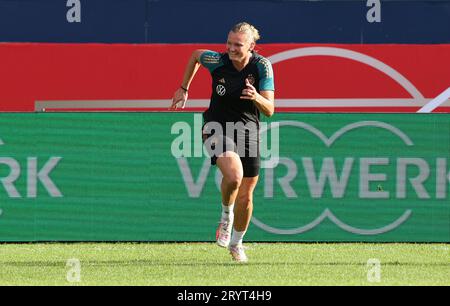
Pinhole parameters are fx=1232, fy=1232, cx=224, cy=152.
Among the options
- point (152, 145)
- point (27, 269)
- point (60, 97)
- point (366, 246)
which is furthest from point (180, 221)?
point (60, 97)

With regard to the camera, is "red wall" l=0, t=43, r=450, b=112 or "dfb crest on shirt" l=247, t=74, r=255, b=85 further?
"red wall" l=0, t=43, r=450, b=112

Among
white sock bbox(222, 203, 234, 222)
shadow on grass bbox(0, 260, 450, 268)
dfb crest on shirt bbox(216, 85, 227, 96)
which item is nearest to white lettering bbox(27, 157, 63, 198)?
shadow on grass bbox(0, 260, 450, 268)

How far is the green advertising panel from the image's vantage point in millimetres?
10938

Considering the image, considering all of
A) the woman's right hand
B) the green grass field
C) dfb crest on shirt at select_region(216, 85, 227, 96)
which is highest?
dfb crest on shirt at select_region(216, 85, 227, 96)

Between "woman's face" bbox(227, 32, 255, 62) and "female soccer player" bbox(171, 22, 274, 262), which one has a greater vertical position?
"woman's face" bbox(227, 32, 255, 62)

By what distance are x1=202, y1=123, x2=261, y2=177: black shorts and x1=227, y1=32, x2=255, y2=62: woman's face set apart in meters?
0.54

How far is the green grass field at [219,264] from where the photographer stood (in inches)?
321

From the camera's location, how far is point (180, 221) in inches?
432

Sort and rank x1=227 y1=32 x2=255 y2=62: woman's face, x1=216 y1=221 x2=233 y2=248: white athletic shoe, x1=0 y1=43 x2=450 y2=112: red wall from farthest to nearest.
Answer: x1=0 y1=43 x2=450 y2=112: red wall, x1=216 y1=221 x2=233 y2=248: white athletic shoe, x1=227 y1=32 x2=255 y2=62: woman's face
